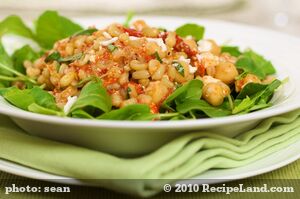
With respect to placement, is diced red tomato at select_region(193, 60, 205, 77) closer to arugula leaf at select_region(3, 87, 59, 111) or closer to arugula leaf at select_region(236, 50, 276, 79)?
arugula leaf at select_region(236, 50, 276, 79)

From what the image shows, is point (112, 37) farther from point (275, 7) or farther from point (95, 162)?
point (275, 7)

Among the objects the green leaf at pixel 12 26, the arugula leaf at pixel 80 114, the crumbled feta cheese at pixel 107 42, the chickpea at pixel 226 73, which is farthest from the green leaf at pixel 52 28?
the arugula leaf at pixel 80 114

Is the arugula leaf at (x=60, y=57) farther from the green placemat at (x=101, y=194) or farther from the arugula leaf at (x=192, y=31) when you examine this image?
the arugula leaf at (x=192, y=31)

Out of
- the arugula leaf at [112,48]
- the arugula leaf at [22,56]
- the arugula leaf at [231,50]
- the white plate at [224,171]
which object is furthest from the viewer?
the arugula leaf at [231,50]

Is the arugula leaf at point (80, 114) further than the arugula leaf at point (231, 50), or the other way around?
the arugula leaf at point (231, 50)

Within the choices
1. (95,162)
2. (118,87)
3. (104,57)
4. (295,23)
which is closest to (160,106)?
(118,87)

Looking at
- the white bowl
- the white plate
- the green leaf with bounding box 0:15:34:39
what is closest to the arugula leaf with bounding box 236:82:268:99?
the white bowl
